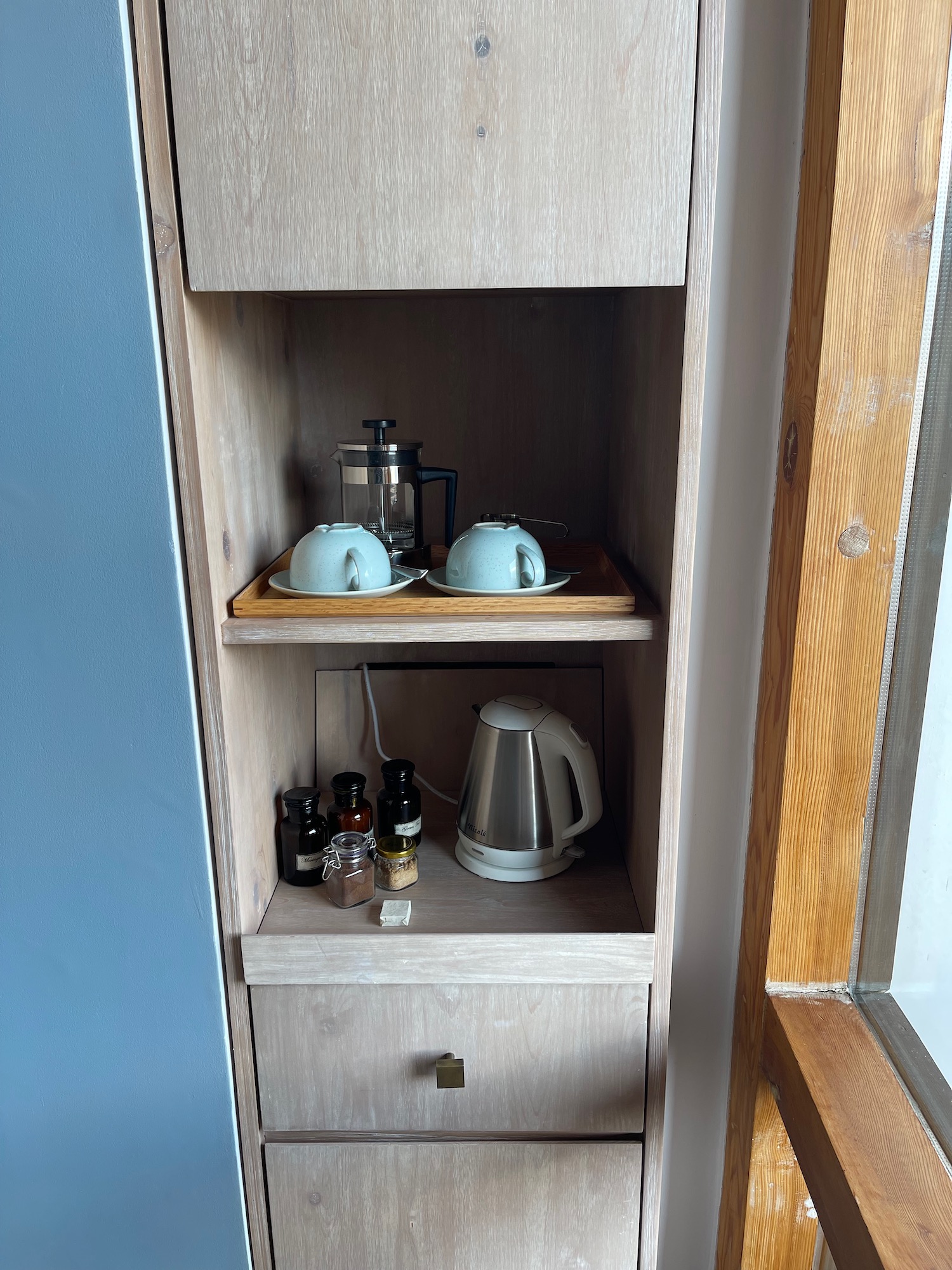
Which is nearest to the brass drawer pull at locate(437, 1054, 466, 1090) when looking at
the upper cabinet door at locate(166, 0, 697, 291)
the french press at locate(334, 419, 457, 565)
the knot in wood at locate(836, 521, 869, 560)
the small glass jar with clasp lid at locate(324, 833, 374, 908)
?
the small glass jar with clasp lid at locate(324, 833, 374, 908)

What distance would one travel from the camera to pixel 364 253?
794mm

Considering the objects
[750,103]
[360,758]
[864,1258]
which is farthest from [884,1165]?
[750,103]

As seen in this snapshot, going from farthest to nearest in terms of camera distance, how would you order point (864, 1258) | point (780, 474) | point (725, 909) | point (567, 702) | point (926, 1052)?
point (567, 702) → point (725, 909) → point (780, 474) → point (926, 1052) → point (864, 1258)

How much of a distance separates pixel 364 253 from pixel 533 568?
1.17ft

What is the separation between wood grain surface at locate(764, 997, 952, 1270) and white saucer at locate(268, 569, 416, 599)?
66 cm

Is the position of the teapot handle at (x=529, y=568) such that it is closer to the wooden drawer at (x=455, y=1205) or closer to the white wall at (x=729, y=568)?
the white wall at (x=729, y=568)

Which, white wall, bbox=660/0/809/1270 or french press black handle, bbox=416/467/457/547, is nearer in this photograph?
white wall, bbox=660/0/809/1270

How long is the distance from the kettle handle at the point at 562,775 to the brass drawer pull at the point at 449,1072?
0.26 metres

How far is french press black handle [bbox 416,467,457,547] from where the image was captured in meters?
1.12

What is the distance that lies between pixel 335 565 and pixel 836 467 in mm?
540

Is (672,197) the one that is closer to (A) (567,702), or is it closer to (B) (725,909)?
(A) (567,702)

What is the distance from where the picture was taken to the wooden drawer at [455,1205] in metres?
1.02

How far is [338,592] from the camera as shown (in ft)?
3.09

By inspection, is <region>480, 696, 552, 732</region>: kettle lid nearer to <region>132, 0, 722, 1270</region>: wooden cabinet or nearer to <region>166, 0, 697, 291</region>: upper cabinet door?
<region>132, 0, 722, 1270</region>: wooden cabinet
